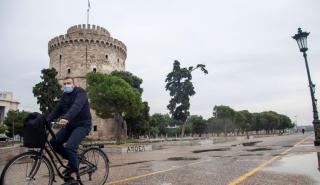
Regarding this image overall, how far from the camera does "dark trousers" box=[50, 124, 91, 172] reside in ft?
15.9

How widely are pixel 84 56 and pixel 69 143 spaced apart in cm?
5043

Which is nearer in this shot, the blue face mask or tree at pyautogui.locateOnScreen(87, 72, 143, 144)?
the blue face mask

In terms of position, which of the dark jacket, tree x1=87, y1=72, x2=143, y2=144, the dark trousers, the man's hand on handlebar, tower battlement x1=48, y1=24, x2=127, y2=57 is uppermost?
tower battlement x1=48, y1=24, x2=127, y2=57

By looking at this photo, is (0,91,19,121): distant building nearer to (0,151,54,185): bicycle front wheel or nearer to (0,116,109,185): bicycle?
(0,116,109,185): bicycle

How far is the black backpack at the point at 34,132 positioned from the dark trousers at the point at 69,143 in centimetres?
49

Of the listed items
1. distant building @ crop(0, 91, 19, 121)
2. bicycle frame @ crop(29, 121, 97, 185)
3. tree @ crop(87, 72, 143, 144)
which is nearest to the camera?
bicycle frame @ crop(29, 121, 97, 185)

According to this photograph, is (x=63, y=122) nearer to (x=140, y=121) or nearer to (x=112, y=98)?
(x=112, y=98)

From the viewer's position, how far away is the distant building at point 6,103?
3973 inches

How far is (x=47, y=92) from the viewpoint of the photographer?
40.2 metres

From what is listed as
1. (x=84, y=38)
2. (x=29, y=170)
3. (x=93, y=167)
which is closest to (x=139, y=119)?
(x=84, y=38)

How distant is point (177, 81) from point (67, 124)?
151 feet

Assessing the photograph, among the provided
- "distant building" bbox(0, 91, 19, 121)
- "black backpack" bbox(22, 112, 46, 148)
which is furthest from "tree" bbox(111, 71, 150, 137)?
"distant building" bbox(0, 91, 19, 121)

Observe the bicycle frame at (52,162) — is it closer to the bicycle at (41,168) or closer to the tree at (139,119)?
the bicycle at (41,168)

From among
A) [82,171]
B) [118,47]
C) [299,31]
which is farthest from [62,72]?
[82,171]
